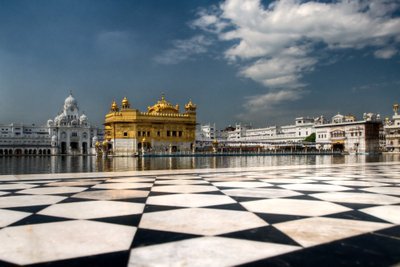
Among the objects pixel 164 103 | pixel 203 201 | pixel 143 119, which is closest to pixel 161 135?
pixel 143 119

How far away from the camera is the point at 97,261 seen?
1.82 meters

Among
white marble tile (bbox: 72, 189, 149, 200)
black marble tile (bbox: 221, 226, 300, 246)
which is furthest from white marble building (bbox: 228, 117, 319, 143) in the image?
black marble tile (bbox: 221, 226, 300, 246)

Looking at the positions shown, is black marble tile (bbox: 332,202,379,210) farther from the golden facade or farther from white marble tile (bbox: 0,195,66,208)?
the golden facade

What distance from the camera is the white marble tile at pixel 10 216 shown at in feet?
9.10

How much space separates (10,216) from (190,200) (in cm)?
181

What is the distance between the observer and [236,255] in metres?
1.92

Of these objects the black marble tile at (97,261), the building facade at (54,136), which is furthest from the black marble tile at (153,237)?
the building facade at (54,136)

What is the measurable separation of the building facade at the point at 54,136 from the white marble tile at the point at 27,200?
7492 cm

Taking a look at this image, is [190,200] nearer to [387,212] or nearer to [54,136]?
[387,212]

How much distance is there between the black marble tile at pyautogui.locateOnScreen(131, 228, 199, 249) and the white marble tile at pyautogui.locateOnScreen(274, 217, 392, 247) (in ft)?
2.39

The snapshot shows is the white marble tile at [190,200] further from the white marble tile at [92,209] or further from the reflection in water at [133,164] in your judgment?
the reflection in water at [133,164]

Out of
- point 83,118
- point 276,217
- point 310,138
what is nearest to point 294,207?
point 276,217

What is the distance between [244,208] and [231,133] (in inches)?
4612

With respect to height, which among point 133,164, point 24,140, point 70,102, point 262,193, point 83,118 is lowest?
point 133,164
